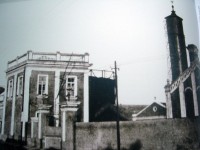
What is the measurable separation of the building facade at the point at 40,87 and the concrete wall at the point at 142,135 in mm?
277

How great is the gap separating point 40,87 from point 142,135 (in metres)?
1.72

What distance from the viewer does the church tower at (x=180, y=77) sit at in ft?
13.0

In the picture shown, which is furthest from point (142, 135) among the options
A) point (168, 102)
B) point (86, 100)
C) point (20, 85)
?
point (20, 85)

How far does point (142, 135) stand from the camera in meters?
3.79

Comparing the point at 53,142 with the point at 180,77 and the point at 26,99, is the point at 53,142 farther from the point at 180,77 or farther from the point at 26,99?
the point at 180,77

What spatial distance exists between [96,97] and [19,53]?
1.37 meters

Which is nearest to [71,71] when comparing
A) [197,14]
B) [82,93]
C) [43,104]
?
[82,93]

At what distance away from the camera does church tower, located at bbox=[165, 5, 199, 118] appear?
3.96 meters

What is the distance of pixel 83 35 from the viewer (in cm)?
355

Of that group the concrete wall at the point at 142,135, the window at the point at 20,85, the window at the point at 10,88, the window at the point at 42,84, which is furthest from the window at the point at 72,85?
the window at the point at 10,88

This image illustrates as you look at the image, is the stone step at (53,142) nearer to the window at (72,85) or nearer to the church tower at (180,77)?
the window at (72,85)

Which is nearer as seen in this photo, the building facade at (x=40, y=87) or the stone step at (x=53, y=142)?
the building facade at (x=40, y=87)

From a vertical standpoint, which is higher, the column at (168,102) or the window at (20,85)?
the window at (20,85)

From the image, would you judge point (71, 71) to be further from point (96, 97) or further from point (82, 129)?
point (82, 129)
